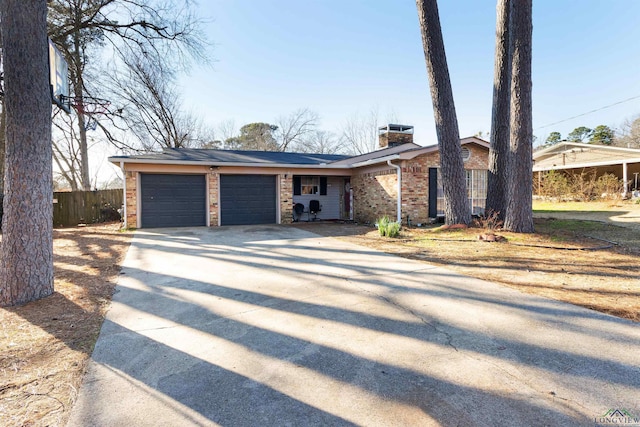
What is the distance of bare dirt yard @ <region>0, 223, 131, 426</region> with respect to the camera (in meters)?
1.96

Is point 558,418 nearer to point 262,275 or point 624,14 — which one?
point 262,275

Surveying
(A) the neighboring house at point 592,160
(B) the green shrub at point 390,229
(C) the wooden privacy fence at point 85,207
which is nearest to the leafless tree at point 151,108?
(C) the wooden privacy fence at point 85,207

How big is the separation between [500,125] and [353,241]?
557 centimetres

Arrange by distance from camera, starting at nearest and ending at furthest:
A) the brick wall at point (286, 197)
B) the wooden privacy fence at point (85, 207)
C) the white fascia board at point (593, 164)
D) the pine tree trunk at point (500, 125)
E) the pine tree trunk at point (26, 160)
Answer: the pine tree trunk at point (26, 160), the pine tree trunk at point (500, 125), the brick wall at point (286, 197), the wooden privacy fence at point (85, 207), the white fascia board at point (593, 164)

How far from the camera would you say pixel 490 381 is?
218 centimetres

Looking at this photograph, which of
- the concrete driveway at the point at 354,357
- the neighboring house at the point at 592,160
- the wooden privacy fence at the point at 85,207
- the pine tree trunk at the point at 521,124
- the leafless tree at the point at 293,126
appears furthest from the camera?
the leafless tree at the point at 293,126

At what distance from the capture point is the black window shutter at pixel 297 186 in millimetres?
14359

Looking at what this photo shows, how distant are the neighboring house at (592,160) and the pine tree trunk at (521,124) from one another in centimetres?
1214

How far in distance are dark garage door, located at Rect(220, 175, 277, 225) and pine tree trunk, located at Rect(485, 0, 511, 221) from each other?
7.82 meters

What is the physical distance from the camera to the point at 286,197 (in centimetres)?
1308

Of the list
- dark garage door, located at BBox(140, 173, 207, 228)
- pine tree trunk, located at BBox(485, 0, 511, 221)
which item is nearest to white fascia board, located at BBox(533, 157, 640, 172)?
pine tree trunk, located at BBox(485, 0, 511, 221)

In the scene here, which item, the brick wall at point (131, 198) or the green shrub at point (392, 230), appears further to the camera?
the brick wall at point (131, 198)

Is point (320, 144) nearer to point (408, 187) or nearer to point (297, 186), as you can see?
point (297, 186)

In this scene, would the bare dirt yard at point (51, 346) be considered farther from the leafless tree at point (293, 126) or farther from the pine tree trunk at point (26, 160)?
the leafless tree at point (293, 126)
